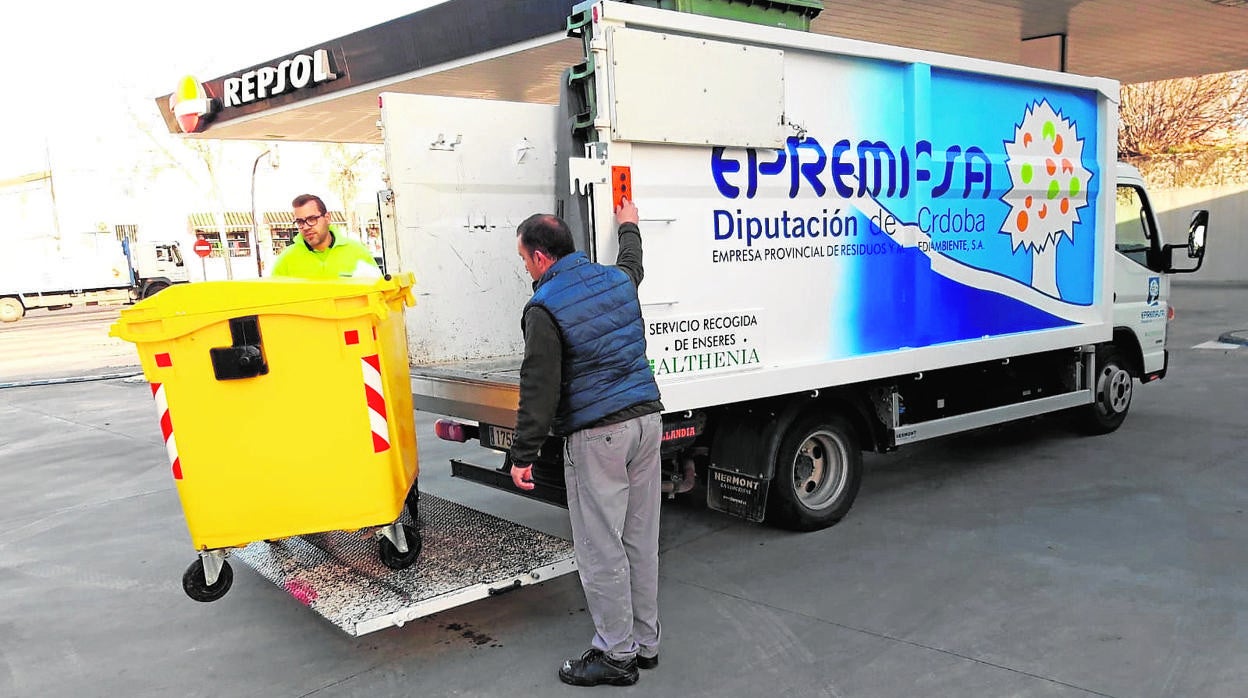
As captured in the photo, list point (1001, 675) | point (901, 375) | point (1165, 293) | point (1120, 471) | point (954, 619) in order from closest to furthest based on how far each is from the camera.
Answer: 1. point (1001, 675)
2. point (954, 619)
3. point (901, 375)
4. point (1120, 471)
5. point (1165, 293)

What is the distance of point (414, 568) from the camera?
3977 millimetres

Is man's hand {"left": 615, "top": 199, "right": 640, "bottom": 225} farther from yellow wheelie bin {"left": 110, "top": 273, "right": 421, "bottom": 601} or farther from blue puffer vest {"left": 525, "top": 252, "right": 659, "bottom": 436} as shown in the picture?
yellow wheelie bin {"left": 110, "top": 273, "right": 421, "bottom": 601}

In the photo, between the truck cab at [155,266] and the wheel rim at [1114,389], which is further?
the truck cab at [155,266]

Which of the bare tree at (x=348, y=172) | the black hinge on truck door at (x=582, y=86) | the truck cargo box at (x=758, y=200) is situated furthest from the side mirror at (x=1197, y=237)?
the bare tree at (x=348, y=172)

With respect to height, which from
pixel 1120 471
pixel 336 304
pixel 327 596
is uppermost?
pixel 336 304

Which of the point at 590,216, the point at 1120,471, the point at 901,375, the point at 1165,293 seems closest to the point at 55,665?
the point at 590,216

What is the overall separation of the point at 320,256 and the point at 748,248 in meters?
2.46

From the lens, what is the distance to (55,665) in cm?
402

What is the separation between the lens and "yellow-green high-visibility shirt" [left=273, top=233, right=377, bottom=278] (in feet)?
16.6

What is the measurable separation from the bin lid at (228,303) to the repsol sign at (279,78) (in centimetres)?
1213

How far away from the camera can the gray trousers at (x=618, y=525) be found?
11.2ft

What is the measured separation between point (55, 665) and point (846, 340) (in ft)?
14.0

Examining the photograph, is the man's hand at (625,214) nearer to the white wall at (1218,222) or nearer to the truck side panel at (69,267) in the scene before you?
the white wall at (1218,222)

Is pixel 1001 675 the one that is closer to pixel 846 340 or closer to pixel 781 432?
pixel 781 432
